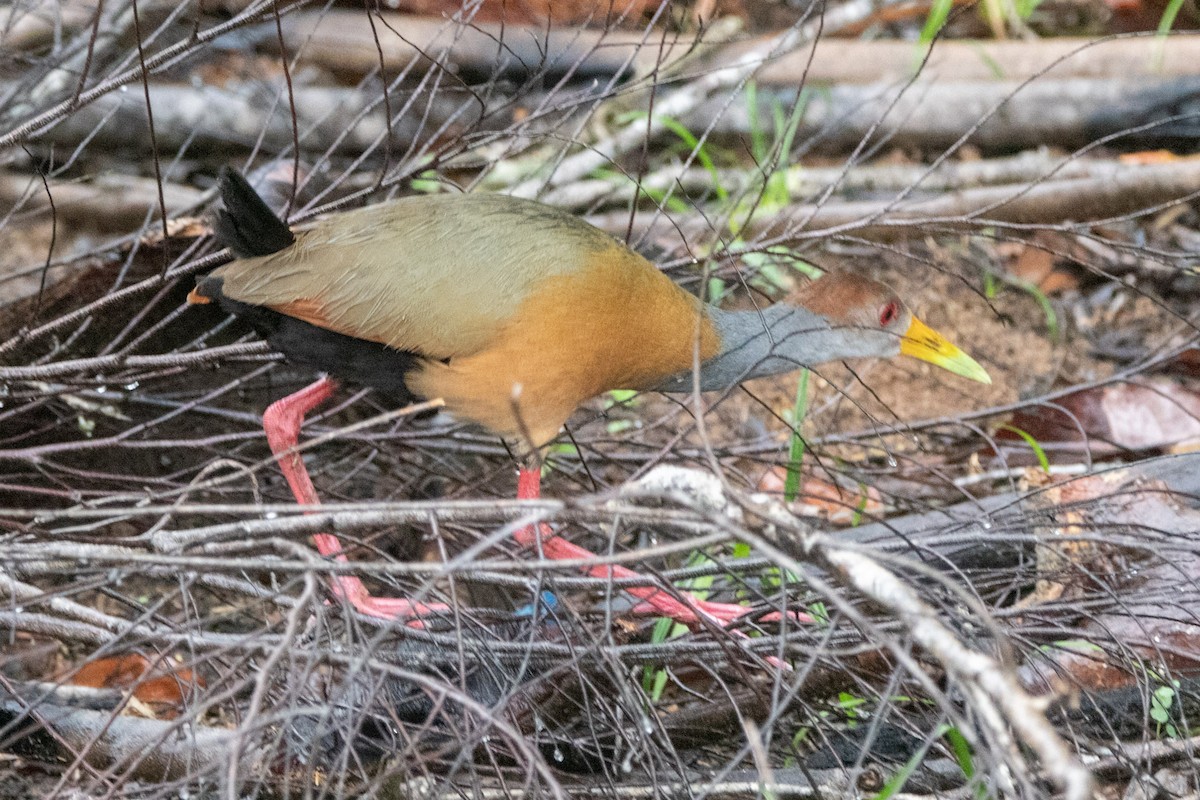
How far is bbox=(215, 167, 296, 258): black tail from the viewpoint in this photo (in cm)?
214

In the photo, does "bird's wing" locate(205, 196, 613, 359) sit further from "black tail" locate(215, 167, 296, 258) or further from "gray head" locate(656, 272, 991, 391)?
"gray head" locate(656, 272, 991, 391)

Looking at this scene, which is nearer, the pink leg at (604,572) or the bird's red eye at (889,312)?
the pink leg at (604,572)

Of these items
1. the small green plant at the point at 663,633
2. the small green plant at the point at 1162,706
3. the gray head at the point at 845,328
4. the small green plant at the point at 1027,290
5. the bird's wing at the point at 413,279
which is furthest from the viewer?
the small green plant at the point at 1027,290

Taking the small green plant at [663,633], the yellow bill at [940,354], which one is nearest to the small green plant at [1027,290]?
the yellow bill at [940,354]

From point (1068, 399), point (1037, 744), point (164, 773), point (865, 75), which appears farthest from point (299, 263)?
point (865, 75)

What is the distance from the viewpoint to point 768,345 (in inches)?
108

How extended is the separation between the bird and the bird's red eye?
44cm

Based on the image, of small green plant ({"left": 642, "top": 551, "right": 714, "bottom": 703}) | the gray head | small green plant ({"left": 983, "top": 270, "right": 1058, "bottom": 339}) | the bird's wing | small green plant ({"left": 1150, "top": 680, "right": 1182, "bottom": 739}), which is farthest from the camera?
small green plant ({"left": 983, "top": 270, "right": 1058, "bottom": 339})

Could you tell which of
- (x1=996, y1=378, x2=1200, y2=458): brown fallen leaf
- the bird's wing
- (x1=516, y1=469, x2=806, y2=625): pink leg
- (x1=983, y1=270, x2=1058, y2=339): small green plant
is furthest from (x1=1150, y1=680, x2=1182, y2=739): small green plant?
(x1=983, y1=270, x2=1058, y2=339): small green plant

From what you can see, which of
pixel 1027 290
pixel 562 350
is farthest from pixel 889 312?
pixel 1027 290

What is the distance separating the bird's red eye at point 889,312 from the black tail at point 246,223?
1.46 m

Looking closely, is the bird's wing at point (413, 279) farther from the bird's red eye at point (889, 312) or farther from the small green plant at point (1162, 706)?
the small green plant at point (1162, 706)

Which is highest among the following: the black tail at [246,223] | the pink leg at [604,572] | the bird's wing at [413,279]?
the black tail at [246,223]

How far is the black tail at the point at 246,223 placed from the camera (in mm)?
2141
